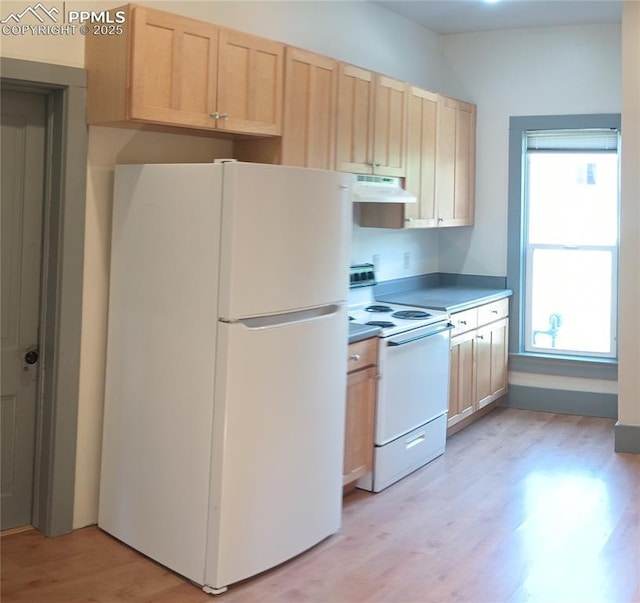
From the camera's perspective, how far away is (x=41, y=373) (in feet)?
Result: 11.4

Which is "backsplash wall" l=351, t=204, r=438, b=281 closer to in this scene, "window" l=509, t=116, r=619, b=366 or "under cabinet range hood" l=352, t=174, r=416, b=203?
"under cabinet range hood" l=352, t=174, r=416, b=203

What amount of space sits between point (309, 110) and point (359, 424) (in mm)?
1592

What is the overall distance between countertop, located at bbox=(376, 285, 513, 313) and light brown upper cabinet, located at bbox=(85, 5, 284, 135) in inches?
72.7

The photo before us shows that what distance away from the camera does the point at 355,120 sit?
443cm

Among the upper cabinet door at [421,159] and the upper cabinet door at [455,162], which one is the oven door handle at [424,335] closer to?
the upper cabinet door at [421,159]

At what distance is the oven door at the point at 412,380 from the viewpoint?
4.15 m

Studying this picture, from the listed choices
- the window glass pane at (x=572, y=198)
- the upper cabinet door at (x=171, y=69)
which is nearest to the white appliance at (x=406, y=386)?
the upper cabinet door at (x=171, y=69)

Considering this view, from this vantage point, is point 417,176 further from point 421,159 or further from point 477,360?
point 477,360

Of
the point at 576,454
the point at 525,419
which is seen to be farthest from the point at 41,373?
the point at 525,419

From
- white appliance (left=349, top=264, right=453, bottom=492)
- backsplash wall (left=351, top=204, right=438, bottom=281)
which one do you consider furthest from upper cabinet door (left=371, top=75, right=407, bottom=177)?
white appliance (left=349, top=264, right=453, bottom=492)

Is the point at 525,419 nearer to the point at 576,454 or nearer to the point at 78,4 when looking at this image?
the point at 576,454

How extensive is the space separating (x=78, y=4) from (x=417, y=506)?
2.79 metres

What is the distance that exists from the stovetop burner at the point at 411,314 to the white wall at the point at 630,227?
1273mm

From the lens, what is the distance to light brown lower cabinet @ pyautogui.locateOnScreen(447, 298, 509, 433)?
5105 millimetres
